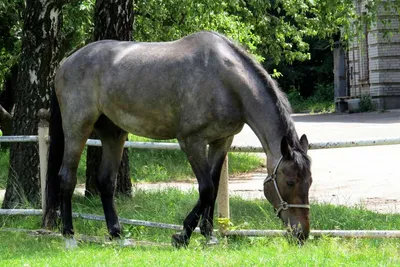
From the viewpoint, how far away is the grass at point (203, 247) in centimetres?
626

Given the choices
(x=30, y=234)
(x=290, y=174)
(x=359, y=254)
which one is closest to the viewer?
(x=359, y=254)

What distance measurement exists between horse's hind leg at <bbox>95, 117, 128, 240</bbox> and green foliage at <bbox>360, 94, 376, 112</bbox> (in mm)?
25128

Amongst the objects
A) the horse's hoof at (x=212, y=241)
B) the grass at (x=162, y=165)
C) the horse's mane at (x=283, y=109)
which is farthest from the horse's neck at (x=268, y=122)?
the grass at (x=162, y=165)

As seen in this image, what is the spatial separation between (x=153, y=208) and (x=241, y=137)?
13.7 metres

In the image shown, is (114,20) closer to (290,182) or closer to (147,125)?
(147,125)

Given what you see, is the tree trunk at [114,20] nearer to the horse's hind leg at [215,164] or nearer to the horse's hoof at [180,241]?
the horse's hind leg at [215,164]

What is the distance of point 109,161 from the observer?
870cm

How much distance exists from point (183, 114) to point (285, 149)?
1.08 metres

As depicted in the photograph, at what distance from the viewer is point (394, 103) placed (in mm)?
32469

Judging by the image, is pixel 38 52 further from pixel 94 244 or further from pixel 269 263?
pixel 269 263

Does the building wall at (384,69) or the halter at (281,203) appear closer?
the halter at (281,203)

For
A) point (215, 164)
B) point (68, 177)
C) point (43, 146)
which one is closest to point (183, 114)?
point (215, 164)

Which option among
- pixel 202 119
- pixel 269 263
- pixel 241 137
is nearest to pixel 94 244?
pixel 202 119

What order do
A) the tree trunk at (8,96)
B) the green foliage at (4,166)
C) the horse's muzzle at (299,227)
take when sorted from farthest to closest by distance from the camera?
the tree trunk at (8,96) → the green foliage at (4,166) → the horse's muzzle at (299,227)
